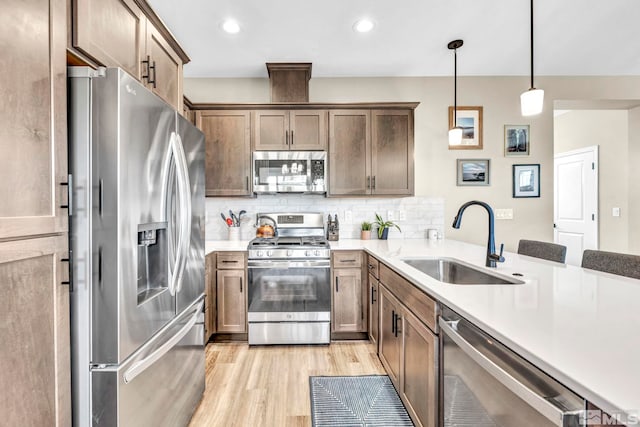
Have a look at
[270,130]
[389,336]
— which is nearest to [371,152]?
[270,130]

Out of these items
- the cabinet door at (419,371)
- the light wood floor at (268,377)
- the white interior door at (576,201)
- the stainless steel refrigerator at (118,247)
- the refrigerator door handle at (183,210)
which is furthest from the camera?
the white interior door at (576,201)

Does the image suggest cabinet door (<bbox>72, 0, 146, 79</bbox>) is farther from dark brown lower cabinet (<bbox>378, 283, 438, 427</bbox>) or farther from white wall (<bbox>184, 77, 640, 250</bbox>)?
white wall (<bbox>184, 77, 640, 250</bbox>)

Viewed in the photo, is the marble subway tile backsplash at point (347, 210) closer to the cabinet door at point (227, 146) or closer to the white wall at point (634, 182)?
the cabinet door at point (227, 146)

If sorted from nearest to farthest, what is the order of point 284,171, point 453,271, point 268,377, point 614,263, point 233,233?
point 614,263 → point 453,271 → point 268,377 → point 284,171 → point 233,233

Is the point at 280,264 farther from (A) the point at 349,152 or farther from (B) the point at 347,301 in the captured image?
(A) the point at 349,152

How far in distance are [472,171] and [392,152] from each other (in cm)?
101

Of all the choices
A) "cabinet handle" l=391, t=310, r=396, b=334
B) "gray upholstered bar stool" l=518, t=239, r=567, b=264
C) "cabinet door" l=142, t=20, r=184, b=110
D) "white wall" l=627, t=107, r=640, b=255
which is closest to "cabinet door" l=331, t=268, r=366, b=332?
"cabinet handle" l=391, t=310, r=396, b=334

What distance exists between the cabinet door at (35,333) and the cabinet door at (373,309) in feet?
6.30

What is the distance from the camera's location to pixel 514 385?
32.0 inches

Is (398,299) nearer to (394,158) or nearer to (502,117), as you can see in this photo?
(394,158)

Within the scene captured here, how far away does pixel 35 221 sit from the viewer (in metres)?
0.87

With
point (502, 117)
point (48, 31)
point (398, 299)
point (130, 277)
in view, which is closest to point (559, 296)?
point (398, 299)

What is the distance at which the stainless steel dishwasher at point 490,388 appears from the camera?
69cm

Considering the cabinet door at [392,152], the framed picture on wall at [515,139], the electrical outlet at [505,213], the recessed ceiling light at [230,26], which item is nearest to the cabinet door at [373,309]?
the cabinet door at [392,152]
